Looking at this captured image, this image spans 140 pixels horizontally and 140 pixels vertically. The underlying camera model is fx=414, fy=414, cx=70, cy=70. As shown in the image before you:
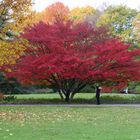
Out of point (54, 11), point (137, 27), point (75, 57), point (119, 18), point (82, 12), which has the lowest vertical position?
point (75, 57)

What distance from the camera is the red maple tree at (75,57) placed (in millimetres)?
26188

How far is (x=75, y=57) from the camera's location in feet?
84.6

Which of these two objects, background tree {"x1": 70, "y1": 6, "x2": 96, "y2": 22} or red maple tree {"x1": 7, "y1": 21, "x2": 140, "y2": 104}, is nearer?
red maple tree {"x1": 7, "y1": 21, "x2": 140, "y2": 104}

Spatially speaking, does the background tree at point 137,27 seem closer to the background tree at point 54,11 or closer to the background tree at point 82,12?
the background tree at point 54,11

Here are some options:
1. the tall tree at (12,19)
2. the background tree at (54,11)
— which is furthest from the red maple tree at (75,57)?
the background tree at (54,11)

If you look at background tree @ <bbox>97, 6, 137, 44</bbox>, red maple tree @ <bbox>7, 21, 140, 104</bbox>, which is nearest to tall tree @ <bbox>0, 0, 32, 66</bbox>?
red maple tree @ <bbox>7, 21, 140, 104</bbox>

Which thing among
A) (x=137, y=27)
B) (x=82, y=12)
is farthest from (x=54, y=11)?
Answer: (x=137, y=27)

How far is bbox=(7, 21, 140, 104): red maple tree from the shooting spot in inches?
1031

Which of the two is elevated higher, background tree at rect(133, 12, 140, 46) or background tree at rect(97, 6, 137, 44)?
background tree at rect(97, 6, 137, 44)

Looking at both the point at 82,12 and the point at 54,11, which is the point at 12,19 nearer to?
the point at 54,11

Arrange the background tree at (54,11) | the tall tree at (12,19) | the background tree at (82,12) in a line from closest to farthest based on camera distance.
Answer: the tall tree at (12,19) < the background tree at (54,11) < the background tree at (82,12)

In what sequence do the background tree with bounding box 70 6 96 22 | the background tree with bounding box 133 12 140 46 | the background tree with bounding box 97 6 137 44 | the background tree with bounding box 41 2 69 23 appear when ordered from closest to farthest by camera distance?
1. the background tree with bounding box 133 12 140 46
2. the background tree with bounding box 97 6 137 44
3. the background tree with bounding box 41 2 69 23
4. the background tree with bounding box 70 6 96 22

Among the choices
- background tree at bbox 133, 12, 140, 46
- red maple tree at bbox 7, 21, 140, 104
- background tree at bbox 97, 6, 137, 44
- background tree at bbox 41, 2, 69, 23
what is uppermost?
background tree at bbox 41, 2, 69, 23

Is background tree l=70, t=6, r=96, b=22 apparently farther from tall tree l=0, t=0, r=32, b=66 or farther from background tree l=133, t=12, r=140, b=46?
tall tree l=0, t=0, r=32, b=66
